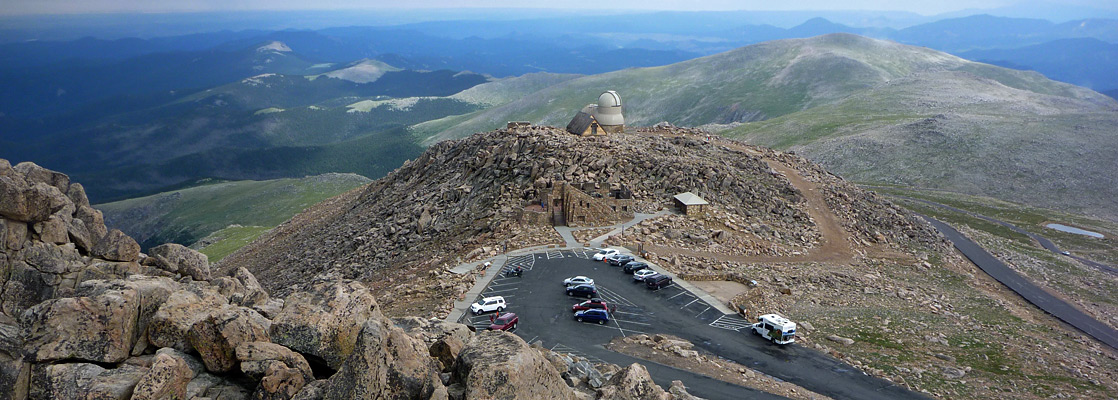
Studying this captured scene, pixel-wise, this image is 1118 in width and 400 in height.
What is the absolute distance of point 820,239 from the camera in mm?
64062

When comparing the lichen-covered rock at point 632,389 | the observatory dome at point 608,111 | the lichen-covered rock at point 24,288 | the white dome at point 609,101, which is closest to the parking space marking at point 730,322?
the lichen-covered rock at point 632,389

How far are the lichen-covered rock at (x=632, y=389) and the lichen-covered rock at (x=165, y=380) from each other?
1068 centimetres

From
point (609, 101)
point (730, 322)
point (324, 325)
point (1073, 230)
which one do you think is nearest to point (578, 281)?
point (730, 322)

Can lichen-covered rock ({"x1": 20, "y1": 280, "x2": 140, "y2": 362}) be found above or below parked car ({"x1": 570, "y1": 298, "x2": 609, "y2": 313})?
above

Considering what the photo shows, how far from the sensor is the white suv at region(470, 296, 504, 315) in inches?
1619

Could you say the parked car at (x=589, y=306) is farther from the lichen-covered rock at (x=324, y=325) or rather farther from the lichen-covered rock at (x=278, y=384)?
the lichen-covered rock at (x=278, y=384)

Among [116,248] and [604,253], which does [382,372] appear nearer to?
[116,248]

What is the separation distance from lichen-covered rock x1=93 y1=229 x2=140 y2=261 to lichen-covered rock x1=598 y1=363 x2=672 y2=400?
2105 centimetres

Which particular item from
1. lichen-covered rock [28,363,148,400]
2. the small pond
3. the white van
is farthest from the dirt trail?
the small pond

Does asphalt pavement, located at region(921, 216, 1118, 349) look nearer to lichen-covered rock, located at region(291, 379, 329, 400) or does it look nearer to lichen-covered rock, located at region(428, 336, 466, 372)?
lichen-covered rock, located at region(428, 336, 466, 372)

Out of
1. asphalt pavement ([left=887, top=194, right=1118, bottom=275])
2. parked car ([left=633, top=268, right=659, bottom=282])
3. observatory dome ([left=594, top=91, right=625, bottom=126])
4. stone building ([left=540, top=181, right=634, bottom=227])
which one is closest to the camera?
parked car ([left=633, top=268, right=659, bottom=282])

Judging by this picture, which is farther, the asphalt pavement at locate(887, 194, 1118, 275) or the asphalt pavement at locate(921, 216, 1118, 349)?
the asphalt pavement at locate(887, 194, 1118, 275)

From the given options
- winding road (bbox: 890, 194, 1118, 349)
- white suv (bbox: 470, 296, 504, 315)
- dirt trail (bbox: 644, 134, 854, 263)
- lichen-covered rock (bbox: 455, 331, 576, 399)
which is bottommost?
winding road (bbox: 890, 194, 1118, 349)

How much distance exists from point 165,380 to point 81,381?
6.29 ft
